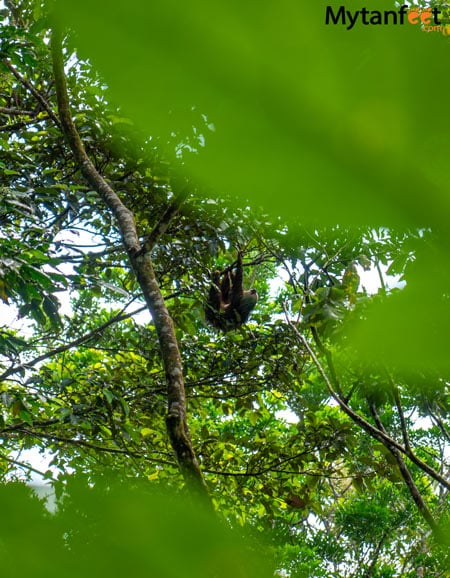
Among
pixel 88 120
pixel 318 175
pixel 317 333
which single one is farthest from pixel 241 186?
pixel 88 120

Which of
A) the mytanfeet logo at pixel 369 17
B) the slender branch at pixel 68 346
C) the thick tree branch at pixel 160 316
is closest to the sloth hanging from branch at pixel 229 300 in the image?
the slender branch at pixel 68 346

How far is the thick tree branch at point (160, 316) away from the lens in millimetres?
731

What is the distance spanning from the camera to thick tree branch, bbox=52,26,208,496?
0.73m

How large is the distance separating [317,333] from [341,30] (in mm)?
1302

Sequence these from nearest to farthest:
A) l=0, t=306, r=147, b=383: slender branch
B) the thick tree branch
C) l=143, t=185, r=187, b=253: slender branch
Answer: the thick tree branch < l=143, t=185, r=187, b=253: slender branch < l=0, t=306, r=147, b=383: slender branch

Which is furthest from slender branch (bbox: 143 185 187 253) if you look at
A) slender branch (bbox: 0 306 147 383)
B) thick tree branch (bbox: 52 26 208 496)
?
slender branch (bbox: 0 306 147 383)

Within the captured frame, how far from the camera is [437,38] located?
0.31 feet

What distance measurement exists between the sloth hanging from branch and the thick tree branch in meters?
1.00

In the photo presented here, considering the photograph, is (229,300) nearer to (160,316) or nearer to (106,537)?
(160,316)

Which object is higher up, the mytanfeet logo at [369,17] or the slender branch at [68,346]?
the slender branch at [68,346]

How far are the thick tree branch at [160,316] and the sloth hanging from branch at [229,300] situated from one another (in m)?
1.00

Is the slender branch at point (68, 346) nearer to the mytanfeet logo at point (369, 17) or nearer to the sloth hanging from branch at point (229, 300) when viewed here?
the sloth hanging from branch at point (229, 300)

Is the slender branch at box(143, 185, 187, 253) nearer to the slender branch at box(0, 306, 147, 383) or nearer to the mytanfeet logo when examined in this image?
the slender branch at box(0, 306, 147, 383)

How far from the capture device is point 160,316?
1.01 meters
